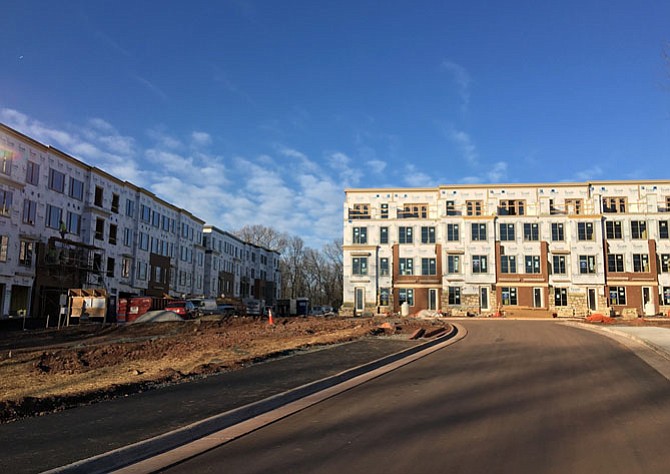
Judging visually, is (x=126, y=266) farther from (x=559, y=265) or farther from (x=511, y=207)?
(x=559, y=265)

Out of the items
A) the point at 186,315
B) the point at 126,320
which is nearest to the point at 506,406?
the point at 186,315

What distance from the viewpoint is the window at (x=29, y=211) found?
4250 cm

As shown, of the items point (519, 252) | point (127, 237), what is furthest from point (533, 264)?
point (127, 237)

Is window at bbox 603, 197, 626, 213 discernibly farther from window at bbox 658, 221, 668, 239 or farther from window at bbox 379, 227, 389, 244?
window at bbox 379, 227, 389, 244

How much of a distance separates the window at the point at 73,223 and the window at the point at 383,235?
3061 cm

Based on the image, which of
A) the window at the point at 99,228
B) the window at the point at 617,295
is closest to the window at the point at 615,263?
the window at the point at 617,295

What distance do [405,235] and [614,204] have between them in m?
22.6

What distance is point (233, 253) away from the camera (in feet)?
286

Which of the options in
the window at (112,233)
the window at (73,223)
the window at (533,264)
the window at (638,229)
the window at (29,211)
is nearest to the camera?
the window at (29,211)

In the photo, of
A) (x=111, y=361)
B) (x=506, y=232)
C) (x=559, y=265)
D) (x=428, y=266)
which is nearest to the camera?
(x=111, y=361)

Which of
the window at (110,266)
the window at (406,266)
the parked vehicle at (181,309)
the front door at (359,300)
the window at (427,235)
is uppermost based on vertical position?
the window at (427,235)

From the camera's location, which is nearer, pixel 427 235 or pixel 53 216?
pixel 53 216

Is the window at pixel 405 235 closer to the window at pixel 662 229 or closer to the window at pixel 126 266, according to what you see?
the window at pixel 662 229

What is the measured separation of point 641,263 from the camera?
58188 mm
